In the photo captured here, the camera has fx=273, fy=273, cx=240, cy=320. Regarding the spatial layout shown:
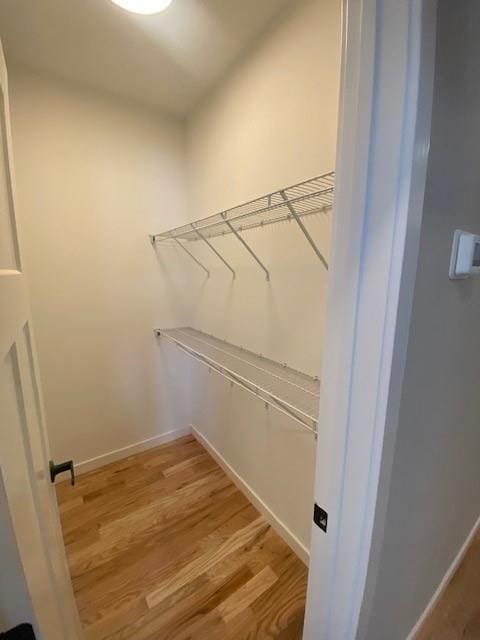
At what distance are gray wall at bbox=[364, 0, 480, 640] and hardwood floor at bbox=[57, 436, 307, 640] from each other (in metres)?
0.54

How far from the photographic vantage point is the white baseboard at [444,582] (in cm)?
104

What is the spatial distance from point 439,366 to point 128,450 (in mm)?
2105

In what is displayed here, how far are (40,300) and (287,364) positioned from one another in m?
1.48

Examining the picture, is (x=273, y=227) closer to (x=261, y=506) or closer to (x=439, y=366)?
(x=439, y=366)

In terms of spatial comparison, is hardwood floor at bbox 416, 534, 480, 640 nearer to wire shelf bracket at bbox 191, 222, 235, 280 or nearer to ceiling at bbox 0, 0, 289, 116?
wire shelf bracket at bbox 191, 222, 235, 280

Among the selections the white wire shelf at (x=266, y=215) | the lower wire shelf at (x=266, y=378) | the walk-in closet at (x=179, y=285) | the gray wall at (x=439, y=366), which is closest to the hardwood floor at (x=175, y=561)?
the walk-in closet at (x=179, y=285)

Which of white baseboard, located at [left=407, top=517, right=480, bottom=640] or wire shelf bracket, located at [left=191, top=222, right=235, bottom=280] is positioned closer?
white baseboard, located at [left=407, top=517, right=480, bottom=640]

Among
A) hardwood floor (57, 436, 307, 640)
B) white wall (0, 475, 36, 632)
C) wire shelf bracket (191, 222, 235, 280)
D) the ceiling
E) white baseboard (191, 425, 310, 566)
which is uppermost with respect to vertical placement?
the ceiling

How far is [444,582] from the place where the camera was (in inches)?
46.3

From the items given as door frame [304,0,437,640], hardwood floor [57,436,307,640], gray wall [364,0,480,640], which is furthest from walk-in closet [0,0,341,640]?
gray wall [364,0,480,640]

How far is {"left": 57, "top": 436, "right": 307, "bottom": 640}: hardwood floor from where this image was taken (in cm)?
110

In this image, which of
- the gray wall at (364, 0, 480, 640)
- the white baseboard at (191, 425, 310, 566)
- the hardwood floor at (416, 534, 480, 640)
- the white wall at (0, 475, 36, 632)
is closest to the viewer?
the white wall at (0, 475, 36, 632)

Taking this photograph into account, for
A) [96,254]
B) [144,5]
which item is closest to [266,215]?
[144,5]

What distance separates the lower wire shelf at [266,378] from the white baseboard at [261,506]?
626mm
